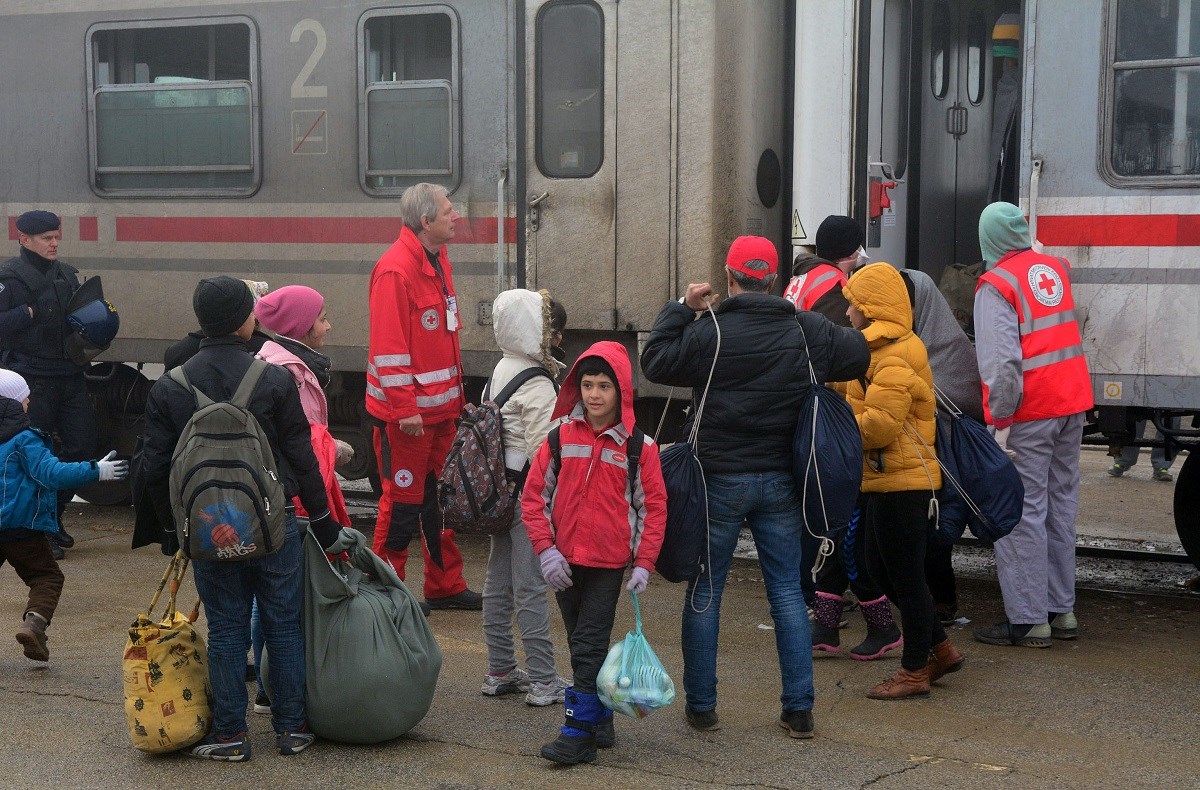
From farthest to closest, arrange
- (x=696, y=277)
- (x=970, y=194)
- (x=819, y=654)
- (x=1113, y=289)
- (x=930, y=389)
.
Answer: (x=970, y=194) → (x=696, y=277) → (x=1113, y=289) → (x=819, y=654) → (x=930, y=389)

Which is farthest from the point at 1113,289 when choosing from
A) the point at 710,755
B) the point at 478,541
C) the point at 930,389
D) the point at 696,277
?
the point at 478,541

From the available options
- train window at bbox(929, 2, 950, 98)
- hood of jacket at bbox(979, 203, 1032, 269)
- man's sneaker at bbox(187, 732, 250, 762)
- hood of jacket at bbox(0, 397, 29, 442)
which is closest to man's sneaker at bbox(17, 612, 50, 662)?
hood of jacket at bbox(0, 397, 29, 442)

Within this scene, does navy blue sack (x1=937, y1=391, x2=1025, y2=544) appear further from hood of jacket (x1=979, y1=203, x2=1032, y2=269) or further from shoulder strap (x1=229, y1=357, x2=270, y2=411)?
shoulder strap (x1=229, y1=357, x2=270, y2=411)

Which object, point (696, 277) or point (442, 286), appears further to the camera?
point (696, 277)

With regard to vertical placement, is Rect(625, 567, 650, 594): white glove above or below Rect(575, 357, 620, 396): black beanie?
below

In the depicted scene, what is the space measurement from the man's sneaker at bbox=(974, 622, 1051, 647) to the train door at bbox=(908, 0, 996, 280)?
2408 millimetres

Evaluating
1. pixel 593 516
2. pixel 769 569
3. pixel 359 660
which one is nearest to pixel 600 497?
pixel 593 516

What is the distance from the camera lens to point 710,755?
4707 millimetres

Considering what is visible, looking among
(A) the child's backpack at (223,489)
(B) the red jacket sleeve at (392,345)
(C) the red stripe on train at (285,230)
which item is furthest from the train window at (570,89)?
(A) the child's backpack at (223,489)

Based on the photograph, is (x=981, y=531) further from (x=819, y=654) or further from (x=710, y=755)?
(x=710, y=755)

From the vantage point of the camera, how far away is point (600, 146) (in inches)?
293

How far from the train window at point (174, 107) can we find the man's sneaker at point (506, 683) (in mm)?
3965

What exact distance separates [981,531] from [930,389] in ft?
2.01

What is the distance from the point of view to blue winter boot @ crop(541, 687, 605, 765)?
4559 millimetres
